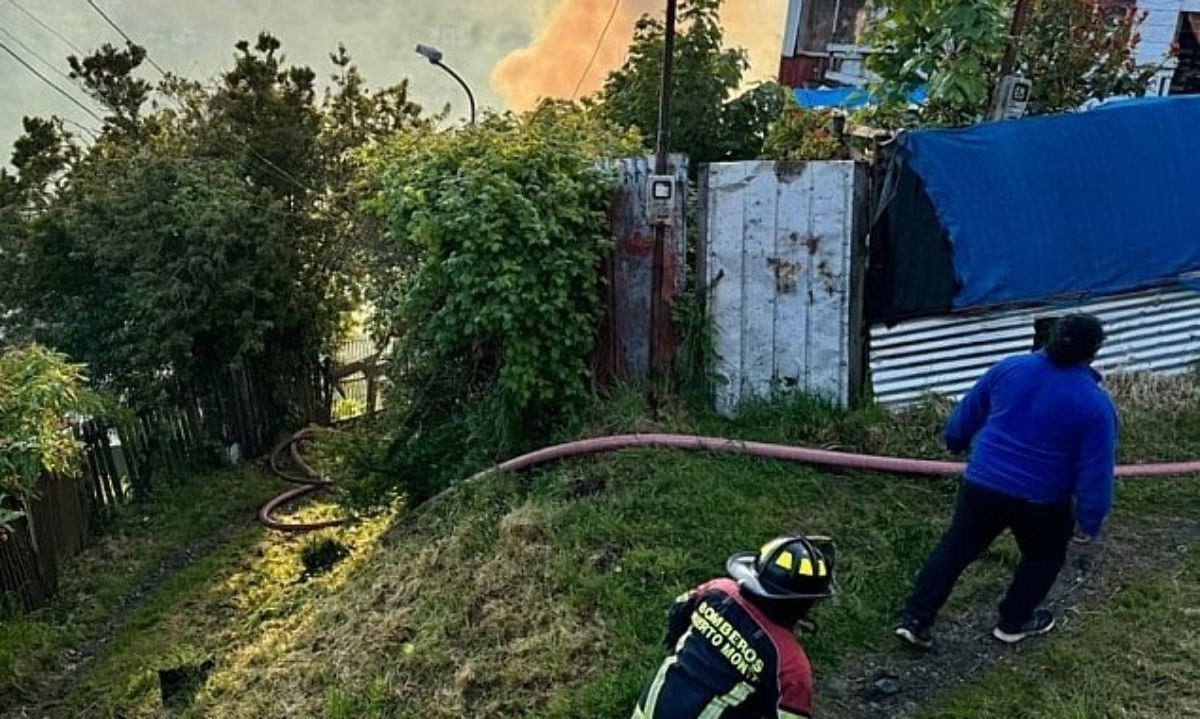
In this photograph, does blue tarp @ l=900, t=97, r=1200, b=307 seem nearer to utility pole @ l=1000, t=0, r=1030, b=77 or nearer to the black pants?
utility pole @ l=1000, t=0, r=1030, b=77

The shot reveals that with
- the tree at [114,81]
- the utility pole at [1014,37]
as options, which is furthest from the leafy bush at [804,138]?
the tree at [114,81]

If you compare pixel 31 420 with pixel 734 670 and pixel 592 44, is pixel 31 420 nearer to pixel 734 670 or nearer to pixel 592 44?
pixel 734 670

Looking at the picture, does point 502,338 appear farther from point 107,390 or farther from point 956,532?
point 107,390

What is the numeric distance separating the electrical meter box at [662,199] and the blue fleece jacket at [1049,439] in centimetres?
261

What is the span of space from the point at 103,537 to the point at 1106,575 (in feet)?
29.1

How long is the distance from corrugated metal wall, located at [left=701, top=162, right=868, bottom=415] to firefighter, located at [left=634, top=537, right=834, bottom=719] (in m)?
3.20

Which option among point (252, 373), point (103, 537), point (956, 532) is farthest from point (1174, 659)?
point (252, 373)

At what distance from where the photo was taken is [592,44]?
20031 millimetres

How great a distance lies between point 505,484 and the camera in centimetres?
581

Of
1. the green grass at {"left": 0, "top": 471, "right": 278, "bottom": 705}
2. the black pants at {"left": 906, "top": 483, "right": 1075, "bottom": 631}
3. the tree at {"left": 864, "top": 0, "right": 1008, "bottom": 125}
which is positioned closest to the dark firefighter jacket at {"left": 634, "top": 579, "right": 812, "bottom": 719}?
the black pants at {"left": 906, "top": 483, "right": 1075, "bottom": 631}

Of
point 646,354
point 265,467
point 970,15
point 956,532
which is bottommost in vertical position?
point 265,467

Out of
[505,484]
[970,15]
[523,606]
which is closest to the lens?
[523,606]

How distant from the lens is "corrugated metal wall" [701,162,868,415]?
5812mm

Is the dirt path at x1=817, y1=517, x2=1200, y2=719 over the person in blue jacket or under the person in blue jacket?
under
